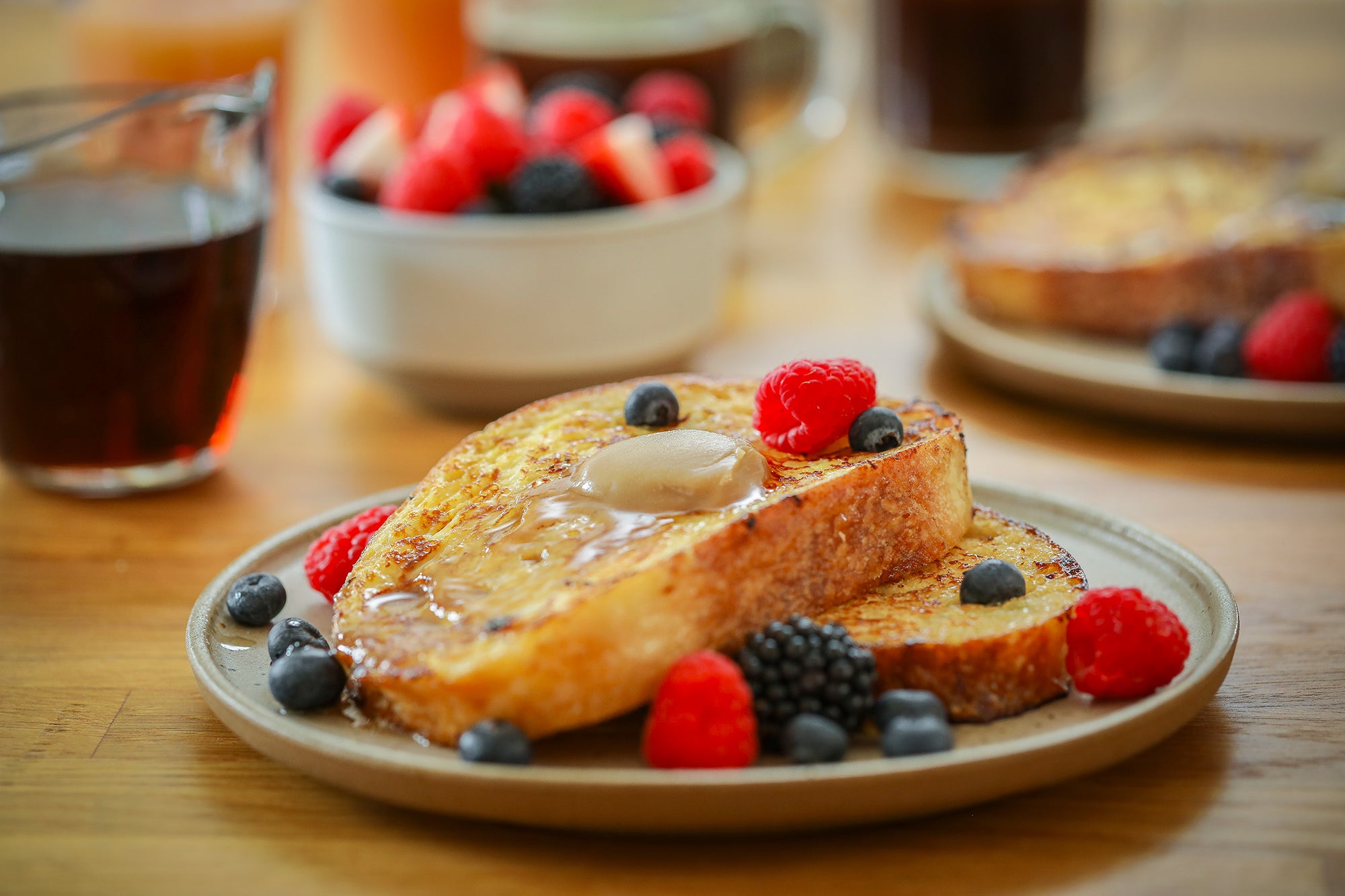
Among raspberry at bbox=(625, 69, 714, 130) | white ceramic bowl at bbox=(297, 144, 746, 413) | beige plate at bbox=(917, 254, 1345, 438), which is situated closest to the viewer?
beige plate at bbox=(917, 254, 1345, 438)

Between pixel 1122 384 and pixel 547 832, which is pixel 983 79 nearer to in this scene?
pixel 1122 384

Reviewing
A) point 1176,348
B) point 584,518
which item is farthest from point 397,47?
point 584,518

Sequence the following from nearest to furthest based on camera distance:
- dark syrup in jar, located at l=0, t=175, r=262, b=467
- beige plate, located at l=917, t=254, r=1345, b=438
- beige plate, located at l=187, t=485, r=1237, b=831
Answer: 1. beige plate, located at l=187, t=485, r=1237, b=831
2. dark syrup in jar, located at l=0, t=175, r=262, b=467
3. beige plate, located at l=917, t=254, r=1345, b=438

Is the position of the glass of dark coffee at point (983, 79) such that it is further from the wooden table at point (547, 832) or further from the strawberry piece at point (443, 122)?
the strawberry piece at point (443, 122)

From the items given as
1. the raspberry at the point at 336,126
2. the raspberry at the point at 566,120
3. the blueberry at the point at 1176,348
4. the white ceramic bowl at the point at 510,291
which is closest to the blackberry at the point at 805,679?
the white ceramic bowl at the point at 510,291

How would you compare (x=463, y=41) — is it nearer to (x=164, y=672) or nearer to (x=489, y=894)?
(x=164, y=672)

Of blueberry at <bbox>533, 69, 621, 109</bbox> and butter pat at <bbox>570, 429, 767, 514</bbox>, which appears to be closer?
butter pat at <bbox>570, 429, 767, 514</bbox>

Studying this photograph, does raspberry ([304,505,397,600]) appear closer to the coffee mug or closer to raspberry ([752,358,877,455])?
raspberry ([752,358,877,455])

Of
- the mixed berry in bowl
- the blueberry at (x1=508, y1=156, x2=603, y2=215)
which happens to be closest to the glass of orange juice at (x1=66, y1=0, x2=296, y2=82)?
the mixed berry in bowl
